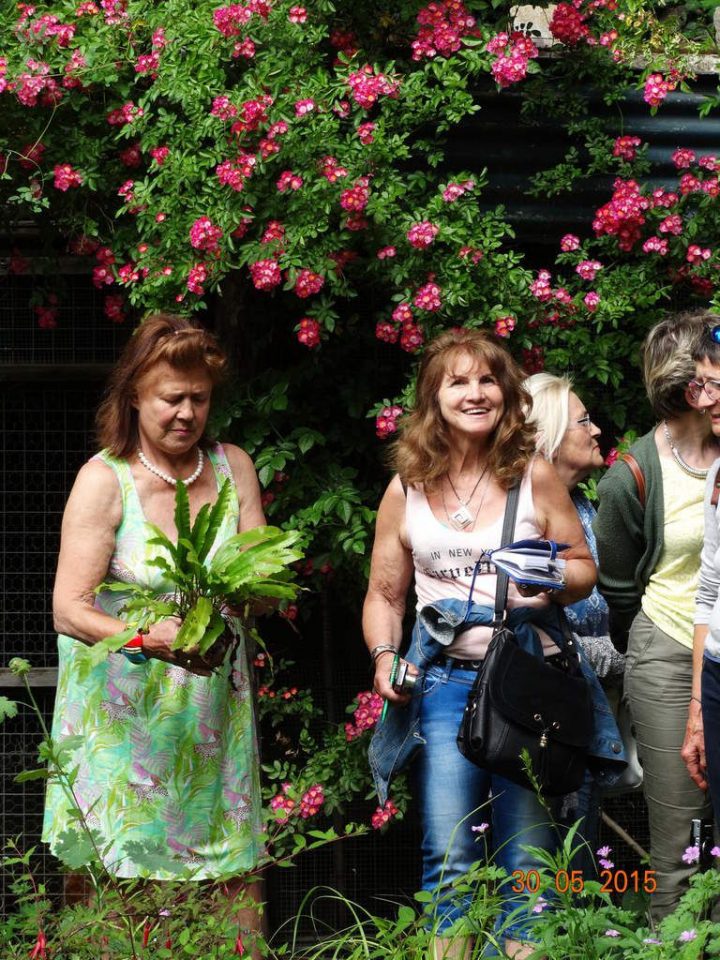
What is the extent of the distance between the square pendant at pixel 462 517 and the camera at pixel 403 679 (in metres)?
0.38

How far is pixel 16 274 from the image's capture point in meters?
5.17

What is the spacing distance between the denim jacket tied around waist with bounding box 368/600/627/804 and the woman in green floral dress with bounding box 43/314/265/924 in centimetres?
39

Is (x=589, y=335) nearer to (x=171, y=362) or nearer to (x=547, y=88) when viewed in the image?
(x=547, y=88)

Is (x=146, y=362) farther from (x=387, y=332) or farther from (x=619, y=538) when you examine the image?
(x=619, y=538)

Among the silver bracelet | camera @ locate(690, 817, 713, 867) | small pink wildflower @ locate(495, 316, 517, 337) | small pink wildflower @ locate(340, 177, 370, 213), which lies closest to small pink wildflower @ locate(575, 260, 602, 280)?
small pink wildflower @ locate(495, 316, 517, 337)

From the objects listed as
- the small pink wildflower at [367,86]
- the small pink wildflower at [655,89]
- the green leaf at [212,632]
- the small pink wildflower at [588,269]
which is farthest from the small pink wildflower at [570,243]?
the green leaf at [212,632]

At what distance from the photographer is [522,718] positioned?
336 cm

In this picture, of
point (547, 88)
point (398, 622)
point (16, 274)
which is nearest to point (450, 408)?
point (398, 622)

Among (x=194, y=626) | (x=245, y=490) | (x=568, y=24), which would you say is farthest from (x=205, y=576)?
(x=568, y=24)

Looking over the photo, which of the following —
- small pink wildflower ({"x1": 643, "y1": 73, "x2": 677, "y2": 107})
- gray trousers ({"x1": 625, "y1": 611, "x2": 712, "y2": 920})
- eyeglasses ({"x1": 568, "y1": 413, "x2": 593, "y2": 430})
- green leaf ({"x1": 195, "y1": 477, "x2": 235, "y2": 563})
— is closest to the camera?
green leaf ({"x1": 195, "y1": 477, "x2": 235, "y2": 563})

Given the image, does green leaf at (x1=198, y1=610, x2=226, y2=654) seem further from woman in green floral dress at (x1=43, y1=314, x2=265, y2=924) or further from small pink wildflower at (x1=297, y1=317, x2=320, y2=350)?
small pink wildflower at (x1=297, y1=317, x2=320, y2=350)

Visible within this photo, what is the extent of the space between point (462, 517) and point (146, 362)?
2.99 ft

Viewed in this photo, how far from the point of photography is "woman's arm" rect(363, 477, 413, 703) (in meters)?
3.72

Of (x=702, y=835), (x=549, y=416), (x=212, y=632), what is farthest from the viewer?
(x=549, y=416)
